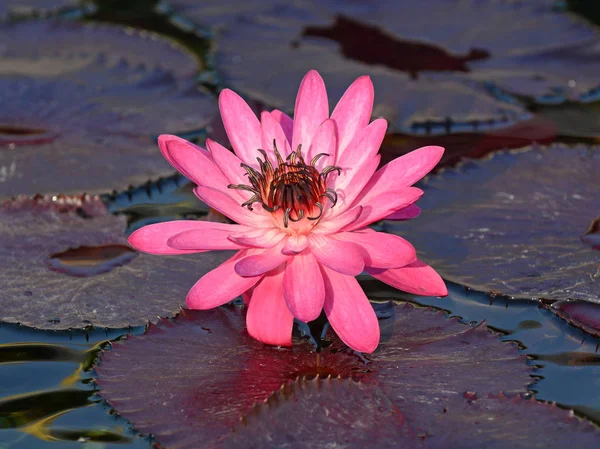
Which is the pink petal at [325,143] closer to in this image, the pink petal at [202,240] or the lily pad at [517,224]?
the pink petal at [202,240]

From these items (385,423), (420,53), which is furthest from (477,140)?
(385,423)

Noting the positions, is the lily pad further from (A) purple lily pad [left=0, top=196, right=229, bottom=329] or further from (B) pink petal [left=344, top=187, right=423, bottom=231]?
(A) purple lily pad [left=0, top=196, right=229, bottom=329]

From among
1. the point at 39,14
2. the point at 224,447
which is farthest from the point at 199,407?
the point at 39,14

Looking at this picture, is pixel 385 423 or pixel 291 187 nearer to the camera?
pixel 385 423

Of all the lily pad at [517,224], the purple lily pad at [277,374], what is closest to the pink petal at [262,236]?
the purple lily pad at [277,374]

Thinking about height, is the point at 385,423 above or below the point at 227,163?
below

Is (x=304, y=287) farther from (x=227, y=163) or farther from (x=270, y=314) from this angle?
(x=227, y=163)

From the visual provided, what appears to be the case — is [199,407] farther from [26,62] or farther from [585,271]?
[26,62]
